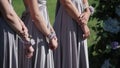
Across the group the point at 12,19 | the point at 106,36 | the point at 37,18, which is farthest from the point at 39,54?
the point at 106,36

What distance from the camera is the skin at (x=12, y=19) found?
5148 millimetres

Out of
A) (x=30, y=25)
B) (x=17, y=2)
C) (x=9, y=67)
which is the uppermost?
(x=17, y=2)

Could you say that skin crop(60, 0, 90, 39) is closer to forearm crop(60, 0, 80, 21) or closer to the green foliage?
forearm crop(60, 0, 80, 21)

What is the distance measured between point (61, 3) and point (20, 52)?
42.1 inches

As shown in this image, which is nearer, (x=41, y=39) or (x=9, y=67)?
(x=9, y=67)

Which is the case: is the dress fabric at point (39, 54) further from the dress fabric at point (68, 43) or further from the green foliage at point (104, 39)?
the green foliage at point (104, 39)

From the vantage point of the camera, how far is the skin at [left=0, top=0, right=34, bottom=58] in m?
5.15

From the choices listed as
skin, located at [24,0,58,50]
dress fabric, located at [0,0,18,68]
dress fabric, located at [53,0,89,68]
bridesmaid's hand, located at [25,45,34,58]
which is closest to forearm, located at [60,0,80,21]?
dress fabric, located at [53,0,89,68]

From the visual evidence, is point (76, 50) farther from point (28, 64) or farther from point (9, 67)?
point (9, 67)

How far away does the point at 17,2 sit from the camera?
15375 mm

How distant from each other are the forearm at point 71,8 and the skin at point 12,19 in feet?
3.59

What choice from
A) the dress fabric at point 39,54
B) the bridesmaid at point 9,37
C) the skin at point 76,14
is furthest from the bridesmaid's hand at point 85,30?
the bridesmaid at point 9,37

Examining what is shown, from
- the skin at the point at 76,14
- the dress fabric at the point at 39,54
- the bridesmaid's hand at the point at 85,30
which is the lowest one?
the dress fabric at the point at 39,54

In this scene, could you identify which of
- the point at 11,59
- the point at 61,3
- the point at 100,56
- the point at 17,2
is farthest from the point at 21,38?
the point at 17,2
